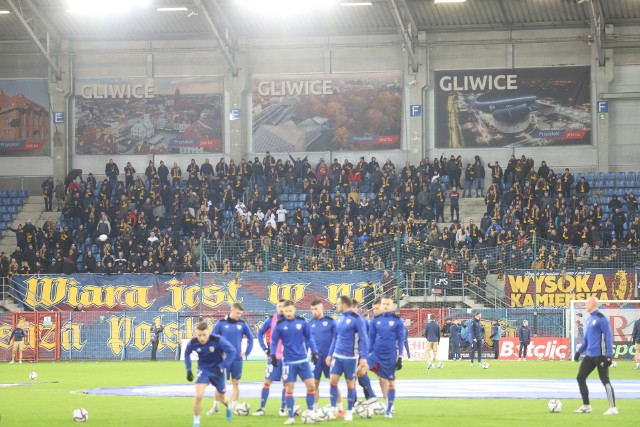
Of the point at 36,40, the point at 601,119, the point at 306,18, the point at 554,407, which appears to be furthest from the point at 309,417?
the point at 36,40

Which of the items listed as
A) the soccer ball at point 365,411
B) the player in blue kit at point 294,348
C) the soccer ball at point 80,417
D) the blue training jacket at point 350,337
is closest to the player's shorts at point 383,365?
the soccer ball at point 365,411

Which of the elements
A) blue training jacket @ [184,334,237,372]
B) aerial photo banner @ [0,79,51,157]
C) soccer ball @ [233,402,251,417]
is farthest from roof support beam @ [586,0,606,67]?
blue training jacket @ [184,334,237,372]

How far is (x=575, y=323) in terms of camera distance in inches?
1752

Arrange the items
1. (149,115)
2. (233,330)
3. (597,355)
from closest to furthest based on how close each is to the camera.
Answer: (597,355)
(233,330)
(149,115)

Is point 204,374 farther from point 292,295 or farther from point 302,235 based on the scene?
point 302,235

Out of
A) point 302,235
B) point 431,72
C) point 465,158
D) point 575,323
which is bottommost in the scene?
point 575,323

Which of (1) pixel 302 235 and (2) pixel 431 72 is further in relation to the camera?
(2) pixel 431 72

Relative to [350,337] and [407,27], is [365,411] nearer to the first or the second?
[350,337]

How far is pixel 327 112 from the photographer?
198ft

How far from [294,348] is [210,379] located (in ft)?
5.39

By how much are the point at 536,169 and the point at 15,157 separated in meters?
28.3

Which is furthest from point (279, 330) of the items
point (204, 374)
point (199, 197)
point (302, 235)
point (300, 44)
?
point (300, 44)

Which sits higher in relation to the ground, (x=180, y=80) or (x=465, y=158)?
(x=180, y=80)

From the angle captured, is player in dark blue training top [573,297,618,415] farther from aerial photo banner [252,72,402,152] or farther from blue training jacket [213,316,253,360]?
aerial photo banner [252,72,402,152]
